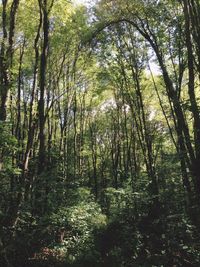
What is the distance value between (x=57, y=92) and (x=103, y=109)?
1141cm

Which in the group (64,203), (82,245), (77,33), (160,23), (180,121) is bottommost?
(82,245)

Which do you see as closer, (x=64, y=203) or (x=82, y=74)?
(x=64, y=203)

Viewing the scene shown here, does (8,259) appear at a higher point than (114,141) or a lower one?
lower

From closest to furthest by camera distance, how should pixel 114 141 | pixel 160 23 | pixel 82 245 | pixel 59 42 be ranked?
pixel 82 245
pixel 160 23
pixel 59 42
pixel 114 141

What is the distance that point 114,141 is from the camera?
91.9 feet

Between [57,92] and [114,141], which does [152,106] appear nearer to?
[114,141]

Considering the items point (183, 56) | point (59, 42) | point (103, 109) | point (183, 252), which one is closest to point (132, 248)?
point (183, 252)

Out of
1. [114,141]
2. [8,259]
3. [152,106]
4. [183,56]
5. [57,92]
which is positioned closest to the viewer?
[8,259]

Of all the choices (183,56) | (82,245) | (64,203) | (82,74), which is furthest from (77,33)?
(82,245)

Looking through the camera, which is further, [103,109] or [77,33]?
[103,109]

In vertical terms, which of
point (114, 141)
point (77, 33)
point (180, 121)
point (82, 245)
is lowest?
point (82, 245)

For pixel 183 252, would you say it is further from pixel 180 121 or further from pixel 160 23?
pixel 160 23

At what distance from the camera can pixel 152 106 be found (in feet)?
85.1

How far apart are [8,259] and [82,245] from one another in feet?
10.0
